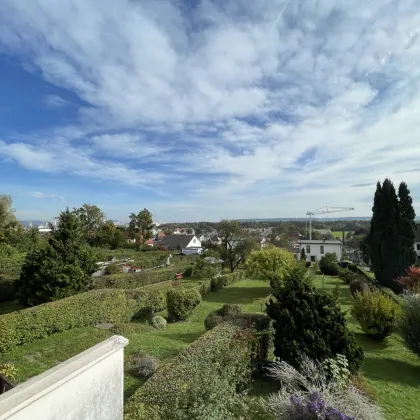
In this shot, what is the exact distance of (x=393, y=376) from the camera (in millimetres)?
8641

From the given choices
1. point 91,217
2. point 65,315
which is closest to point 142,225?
point 91,217

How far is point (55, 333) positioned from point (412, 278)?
1973 centimetres

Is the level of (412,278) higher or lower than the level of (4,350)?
higher

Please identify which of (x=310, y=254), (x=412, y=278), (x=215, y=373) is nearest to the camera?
(x=215, y=373)

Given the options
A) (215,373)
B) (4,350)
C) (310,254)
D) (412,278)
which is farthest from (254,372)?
(310,254)

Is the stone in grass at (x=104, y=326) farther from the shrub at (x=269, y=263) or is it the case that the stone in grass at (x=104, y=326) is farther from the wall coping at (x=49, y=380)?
the shrub at (x=269, y=263)

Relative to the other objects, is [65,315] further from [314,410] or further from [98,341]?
[314,410]

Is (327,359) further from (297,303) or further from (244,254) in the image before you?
(244,254)

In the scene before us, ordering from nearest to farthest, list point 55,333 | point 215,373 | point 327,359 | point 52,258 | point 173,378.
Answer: point 173,378 < point 215,373 < point 327,359 < point 55,333 < point 52,258

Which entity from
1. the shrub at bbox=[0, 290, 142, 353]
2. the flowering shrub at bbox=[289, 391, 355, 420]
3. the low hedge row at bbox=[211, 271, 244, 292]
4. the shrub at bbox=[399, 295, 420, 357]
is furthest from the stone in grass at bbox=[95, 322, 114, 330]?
the low hedge row at bbox=[211, 271, 244, 292]

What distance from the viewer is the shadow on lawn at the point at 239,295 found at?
19.9 meters

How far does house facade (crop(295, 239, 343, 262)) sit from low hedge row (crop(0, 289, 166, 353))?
40.5 metres

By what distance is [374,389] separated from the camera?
739cm

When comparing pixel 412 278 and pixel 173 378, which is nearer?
pixel 173 378
